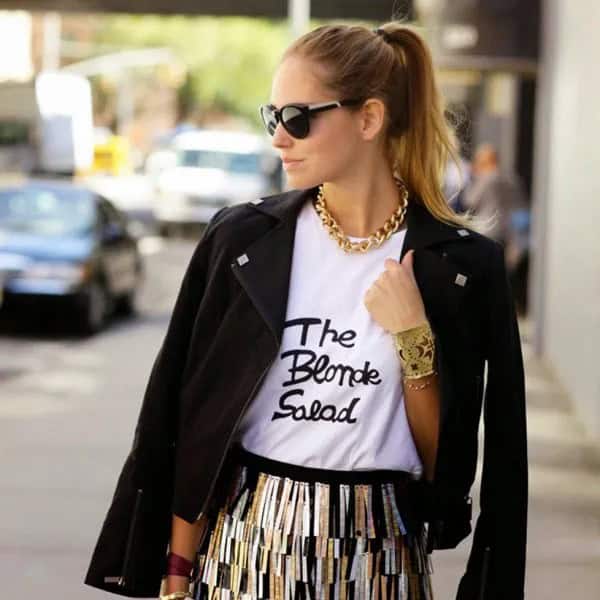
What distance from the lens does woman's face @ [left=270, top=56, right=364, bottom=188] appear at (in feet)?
8.84

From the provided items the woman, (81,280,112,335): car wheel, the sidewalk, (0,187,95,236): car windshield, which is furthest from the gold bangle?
(0,187,95,236): car windshield

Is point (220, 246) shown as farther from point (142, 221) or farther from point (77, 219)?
point (142, 221)

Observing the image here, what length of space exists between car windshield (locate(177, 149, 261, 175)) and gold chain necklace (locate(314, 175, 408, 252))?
100 feet

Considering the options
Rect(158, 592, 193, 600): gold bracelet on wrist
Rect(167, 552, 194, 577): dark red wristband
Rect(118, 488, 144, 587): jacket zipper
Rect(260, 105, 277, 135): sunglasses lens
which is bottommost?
Rect(158, 592, 193, 600): gold bracelet on wrist

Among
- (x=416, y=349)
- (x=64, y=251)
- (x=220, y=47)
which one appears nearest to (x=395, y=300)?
(x=416, y=349)

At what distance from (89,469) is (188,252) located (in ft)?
69.9

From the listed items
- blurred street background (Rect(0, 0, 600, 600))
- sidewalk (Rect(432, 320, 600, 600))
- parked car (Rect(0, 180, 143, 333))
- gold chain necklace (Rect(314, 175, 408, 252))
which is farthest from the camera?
parked car (Rect(0, 180, 143, 333))

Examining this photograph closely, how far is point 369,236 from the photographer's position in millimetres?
2779

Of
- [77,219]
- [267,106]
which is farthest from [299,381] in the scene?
[77,219]

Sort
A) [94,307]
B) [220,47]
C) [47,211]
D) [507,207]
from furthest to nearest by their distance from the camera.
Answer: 1. [220,47]
2. [507,207]
3. [47,211]
4. [94,307]

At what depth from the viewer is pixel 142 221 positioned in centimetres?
3700

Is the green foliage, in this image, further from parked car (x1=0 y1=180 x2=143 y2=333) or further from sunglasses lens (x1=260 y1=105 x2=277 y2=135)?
sunglasses lens (x1=260 y1=105 x2=277 y2=135)

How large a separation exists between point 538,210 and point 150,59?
186 feet

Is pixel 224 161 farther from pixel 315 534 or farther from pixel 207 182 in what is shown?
pixel 315 534
